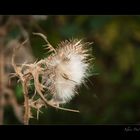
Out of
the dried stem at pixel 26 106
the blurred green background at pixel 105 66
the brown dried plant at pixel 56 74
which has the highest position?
the blurred green background at pixel 105 66

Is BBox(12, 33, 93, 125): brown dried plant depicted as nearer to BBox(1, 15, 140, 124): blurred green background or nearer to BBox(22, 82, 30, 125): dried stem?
BBox(22, 82, 30, 125): dried stem

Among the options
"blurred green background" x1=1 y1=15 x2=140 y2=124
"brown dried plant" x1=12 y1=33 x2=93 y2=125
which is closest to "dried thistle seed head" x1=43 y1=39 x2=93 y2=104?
"brown dried plant" x1=12 y1=33 x2=93 y2=125

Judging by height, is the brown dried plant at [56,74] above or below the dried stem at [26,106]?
above

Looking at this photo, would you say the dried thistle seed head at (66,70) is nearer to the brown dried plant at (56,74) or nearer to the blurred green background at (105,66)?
the brown dried plant at (56,74)

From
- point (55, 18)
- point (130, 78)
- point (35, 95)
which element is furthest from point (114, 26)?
point (35, 95)

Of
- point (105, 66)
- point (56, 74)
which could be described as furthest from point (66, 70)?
point (105, 66)

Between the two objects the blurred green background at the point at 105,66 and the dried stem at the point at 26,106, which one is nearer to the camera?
the dried stem at the point at 26,106

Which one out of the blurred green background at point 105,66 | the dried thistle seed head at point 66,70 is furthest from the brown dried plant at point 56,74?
the blurred green background at point 105,66
